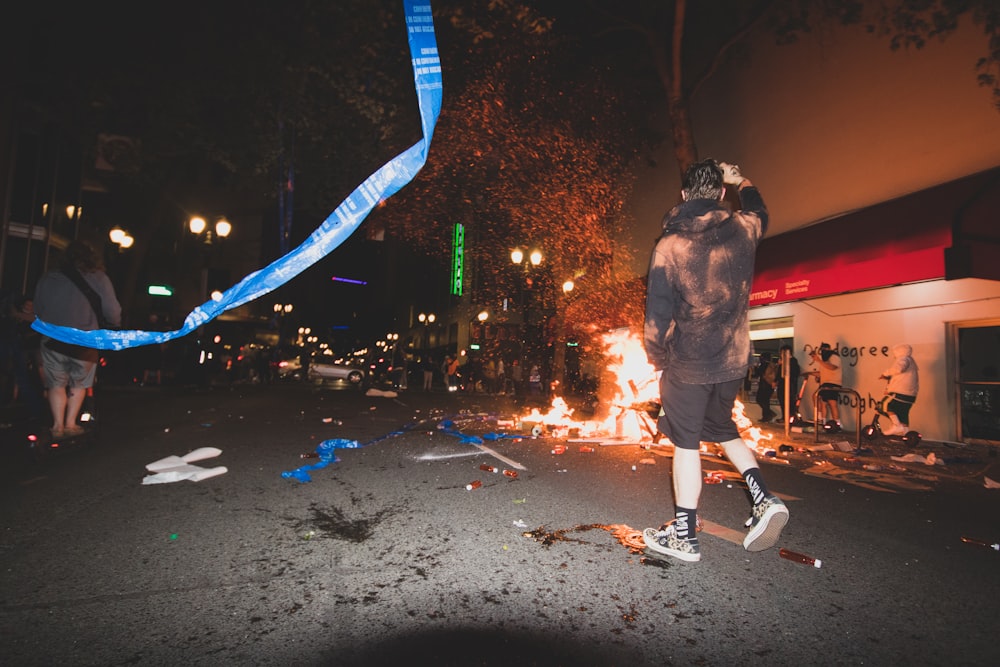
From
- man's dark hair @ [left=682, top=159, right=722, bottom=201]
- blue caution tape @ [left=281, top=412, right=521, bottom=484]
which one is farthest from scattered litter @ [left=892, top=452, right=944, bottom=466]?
man's dark hair @ [left=682, top=159, right=722, bottom=201]

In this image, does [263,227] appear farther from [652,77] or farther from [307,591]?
[307,591]

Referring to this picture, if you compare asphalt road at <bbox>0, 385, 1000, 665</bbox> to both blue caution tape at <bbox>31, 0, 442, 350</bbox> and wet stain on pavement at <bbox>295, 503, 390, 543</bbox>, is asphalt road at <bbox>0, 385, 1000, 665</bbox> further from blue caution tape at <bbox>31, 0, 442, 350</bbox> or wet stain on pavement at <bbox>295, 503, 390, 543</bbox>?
blue caution tape at <bbox>31, 0, 442, 350</bbox>

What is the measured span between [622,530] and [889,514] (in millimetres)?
2450

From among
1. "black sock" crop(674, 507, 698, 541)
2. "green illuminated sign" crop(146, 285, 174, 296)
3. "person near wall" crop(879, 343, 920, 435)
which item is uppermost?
"green illuminated sign" crop(146, 285, 174, 296)

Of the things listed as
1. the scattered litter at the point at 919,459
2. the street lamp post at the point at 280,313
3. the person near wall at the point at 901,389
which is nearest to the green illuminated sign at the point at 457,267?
the street lamp post at the point at 280,313

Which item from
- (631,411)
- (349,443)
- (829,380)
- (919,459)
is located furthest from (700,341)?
(829,380)

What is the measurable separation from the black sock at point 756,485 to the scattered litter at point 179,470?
14.3ft

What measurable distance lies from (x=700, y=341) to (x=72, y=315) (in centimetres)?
602

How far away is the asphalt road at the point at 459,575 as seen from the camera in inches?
77.7

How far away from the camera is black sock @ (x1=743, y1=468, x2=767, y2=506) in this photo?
2.99m

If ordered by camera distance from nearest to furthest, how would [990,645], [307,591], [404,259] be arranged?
[990,645], [307,591], [404,259]

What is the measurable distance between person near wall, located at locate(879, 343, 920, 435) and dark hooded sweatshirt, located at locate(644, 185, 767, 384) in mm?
7659

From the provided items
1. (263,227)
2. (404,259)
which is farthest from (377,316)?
(263,227)

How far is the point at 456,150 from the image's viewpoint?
52.8 ft
